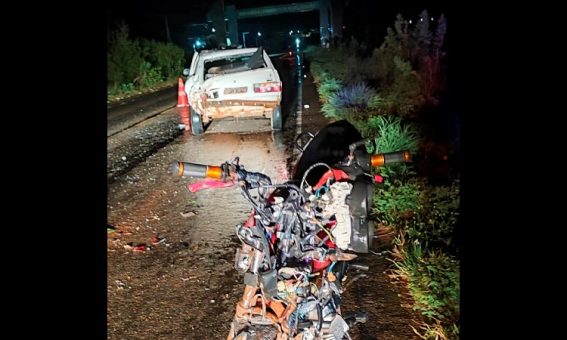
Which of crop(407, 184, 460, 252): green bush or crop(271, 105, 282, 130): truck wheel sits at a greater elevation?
crop(271, 105, 282, 130): truck wheel

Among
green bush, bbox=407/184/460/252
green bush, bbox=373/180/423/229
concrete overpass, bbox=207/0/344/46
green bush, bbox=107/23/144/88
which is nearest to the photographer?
green bush, bbox=407/184/460/252

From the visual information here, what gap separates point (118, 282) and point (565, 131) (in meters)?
3.66

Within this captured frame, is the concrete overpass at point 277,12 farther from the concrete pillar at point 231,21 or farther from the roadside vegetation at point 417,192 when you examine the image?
the roadside vegetation at point 417,192

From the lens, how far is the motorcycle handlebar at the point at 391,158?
2916mm

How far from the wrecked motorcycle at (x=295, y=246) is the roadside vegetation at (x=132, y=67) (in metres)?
18.5

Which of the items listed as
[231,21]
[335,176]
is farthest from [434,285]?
[231,21]

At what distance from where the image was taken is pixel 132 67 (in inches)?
947

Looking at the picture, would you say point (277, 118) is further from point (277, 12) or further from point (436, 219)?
point (277, 12)

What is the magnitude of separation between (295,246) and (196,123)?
26.7ft

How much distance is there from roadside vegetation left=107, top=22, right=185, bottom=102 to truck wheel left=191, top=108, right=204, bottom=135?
34.3 ft

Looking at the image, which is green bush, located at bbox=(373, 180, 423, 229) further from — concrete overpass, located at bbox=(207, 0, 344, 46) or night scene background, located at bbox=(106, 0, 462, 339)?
concrete overpass, located at bbox=(207, 0, 344, 46)

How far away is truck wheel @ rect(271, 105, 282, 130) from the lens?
1036 centimetres

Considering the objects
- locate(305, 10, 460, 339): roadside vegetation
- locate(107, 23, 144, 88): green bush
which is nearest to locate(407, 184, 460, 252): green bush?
locate(305, 10, 460, 339): roadside vegetation

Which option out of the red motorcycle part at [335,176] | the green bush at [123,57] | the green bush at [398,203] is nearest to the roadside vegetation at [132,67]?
the green bush at [123,57]
